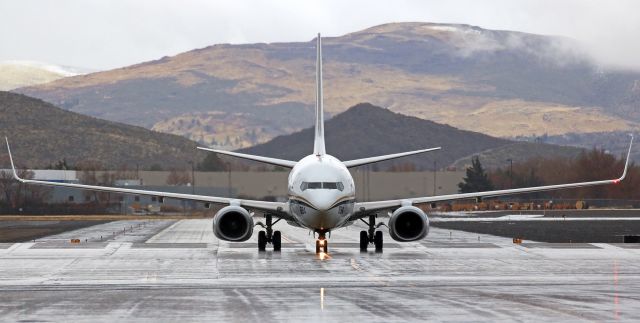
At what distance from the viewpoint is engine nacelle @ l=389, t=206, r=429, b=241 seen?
4525cm

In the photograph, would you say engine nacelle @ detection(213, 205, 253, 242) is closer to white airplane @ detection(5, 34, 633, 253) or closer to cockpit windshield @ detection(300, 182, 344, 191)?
white airplane @ detection(5, 34, 633, 253)

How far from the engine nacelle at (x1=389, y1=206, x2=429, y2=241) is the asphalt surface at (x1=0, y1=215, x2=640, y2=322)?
81cm

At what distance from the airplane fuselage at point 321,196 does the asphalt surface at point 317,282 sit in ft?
4.94

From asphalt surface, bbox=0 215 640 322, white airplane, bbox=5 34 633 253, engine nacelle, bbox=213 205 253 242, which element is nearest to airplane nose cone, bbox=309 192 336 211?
white airplane, bbox=5 34 633 253

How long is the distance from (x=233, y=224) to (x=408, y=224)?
7.05 m

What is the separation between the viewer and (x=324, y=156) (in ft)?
155

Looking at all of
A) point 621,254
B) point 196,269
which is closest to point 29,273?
point 196,269

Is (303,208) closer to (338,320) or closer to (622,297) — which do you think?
(622,297)

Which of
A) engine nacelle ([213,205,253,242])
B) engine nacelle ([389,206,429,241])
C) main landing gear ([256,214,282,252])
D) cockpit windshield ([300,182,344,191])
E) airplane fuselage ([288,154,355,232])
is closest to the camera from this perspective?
airplane fuselage ([288,154,355,232])

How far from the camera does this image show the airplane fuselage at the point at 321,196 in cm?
4297

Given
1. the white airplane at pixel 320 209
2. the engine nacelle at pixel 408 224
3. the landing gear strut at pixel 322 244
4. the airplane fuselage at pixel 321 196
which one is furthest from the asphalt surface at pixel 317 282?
the airplane fuselage at pixel 321 196

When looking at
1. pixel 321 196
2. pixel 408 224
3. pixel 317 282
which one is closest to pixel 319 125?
pixel 408 224

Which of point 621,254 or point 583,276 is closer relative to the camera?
point 583,276

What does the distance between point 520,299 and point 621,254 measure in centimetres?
1942
